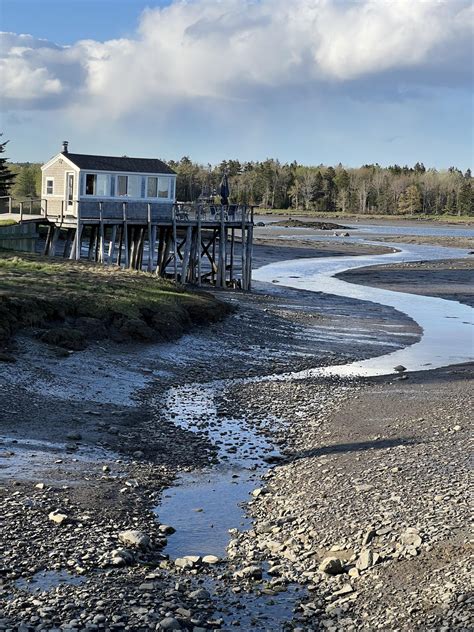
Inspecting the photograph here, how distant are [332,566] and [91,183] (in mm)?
33263

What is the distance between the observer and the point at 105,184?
4203 centimetres

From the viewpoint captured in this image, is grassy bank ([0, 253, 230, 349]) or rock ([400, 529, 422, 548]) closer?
rock ([400, 529, 422, 548])

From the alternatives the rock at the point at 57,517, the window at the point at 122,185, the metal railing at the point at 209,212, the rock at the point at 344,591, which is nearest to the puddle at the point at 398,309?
the metal railing at the point at 209,212

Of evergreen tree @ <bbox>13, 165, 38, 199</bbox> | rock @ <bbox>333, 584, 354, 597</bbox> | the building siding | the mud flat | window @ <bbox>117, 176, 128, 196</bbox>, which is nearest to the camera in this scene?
the mud flat

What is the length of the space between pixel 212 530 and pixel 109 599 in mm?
2743

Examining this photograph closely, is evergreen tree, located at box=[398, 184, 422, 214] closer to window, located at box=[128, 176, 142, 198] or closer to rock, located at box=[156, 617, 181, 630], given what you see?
window, located at box=[128, 176, 142, 198]

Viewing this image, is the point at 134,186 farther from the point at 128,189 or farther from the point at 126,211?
the point at 126,211

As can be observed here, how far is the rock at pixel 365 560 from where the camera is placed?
10.5 m

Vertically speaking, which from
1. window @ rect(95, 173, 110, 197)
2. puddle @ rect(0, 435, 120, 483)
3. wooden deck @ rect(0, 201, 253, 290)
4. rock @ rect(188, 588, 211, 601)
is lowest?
rock @ rect(188, 588, 211, 601)

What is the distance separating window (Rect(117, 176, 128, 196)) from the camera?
140 ft

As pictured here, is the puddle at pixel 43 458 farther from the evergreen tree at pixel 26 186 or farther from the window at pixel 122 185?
the evergreen tree at pixel 26 186

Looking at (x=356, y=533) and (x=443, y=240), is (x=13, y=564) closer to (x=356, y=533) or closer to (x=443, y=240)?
(x=356, y=533)

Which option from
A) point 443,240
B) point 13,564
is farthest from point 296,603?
point 443,240

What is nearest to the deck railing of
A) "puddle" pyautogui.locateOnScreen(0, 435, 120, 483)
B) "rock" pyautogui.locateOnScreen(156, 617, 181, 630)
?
"puddle" pyautogui.locateOnScreen(0, 435, 120, 483)
